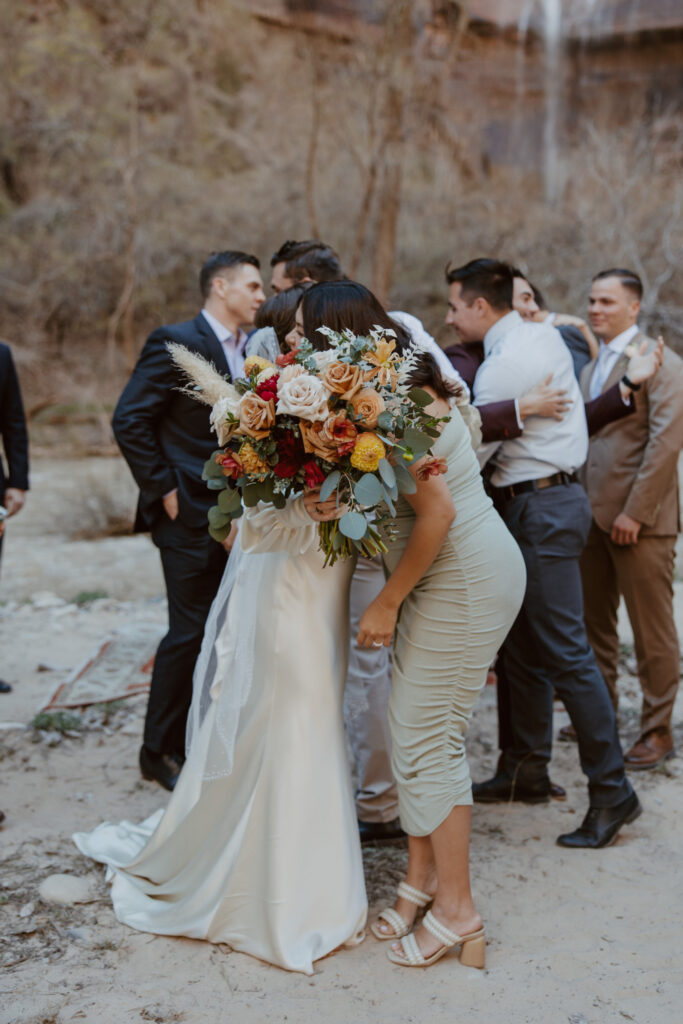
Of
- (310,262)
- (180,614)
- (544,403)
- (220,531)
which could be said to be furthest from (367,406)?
(180,614)

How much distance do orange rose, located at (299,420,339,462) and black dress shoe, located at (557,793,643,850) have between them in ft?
6.90

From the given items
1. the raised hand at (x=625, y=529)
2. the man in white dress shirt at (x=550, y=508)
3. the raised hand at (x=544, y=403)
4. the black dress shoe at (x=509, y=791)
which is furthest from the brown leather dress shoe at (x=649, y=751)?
the raised hand at (x=544, y=403)

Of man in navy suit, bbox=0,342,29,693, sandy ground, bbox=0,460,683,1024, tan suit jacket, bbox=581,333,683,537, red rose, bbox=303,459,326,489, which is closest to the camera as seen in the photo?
red rose, bbox=303,459,326,489

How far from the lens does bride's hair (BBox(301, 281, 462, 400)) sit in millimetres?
2750

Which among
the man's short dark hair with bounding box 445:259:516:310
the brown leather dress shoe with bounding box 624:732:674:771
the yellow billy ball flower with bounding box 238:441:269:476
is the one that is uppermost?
the man's short dark hair with bounding box 445:259:516:310

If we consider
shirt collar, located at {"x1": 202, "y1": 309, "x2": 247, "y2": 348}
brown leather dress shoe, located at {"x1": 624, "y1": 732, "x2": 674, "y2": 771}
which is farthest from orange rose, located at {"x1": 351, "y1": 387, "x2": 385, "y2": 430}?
brown leather dress shoe, located at {"x1": 624, "y1": 732, "x2": 674, "y2": 771}

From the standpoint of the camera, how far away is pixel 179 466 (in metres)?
4.16

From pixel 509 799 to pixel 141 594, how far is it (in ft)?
17.7

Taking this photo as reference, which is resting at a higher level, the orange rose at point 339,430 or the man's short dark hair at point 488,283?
the man's short dark hair at point 488,283

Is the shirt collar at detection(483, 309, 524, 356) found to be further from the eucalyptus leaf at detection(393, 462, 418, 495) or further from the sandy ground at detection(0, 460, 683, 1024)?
the sandy ground at detection(0, 460, 683, 1024)

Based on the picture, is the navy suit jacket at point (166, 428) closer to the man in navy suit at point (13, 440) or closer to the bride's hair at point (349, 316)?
the bride's hair at point (349, 316)

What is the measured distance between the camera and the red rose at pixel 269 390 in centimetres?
259

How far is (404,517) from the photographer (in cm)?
292

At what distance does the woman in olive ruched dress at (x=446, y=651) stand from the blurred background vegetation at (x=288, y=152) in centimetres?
1653
